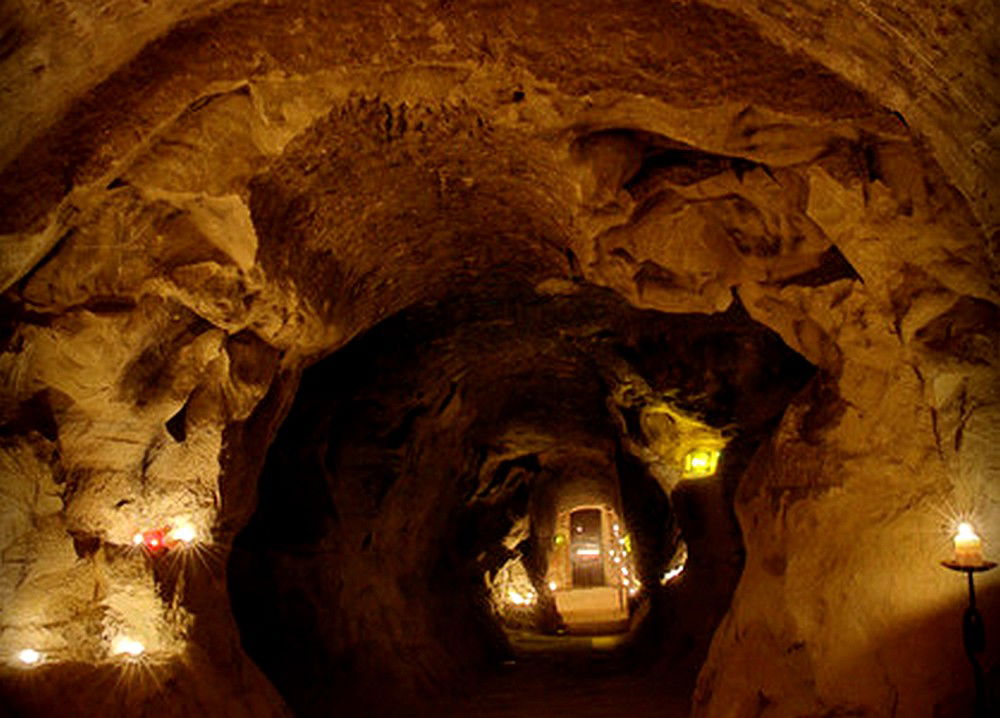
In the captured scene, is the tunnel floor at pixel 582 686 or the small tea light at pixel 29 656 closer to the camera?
the small tea light at pixel 29 656

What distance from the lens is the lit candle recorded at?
136 inches

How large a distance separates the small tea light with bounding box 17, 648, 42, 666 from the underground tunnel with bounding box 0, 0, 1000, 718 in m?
0.05

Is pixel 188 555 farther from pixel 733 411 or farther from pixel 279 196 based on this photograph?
pixel 733 411

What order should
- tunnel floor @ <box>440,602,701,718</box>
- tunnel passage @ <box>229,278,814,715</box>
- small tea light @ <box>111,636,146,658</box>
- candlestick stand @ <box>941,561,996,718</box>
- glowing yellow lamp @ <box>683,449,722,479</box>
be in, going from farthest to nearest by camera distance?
glowing yellow lamp @ <box>683,449,722,479</box> < tunnel floor @ <box>440,602,701,718</box> < tunnel passage @ <box>229,278,814,715</box> < small tea light @ <box>111,636,146,658</box> < candlestick stand @ <box>941,561,996,718</box>

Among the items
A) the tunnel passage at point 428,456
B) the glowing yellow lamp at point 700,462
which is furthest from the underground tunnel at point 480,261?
the glowing yellow lamp at point 700,462

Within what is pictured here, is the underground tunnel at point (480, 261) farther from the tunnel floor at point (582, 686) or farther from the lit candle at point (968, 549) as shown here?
the tunnel floor at point (582, 686)

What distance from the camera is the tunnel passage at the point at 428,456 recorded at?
8.23 meters

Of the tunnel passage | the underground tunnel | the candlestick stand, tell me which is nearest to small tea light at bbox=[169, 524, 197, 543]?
the underground tunnel

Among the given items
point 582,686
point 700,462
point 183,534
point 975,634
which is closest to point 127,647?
point 183,534

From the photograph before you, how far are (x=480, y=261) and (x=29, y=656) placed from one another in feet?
13.2

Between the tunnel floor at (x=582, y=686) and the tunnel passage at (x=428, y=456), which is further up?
the tunnel passage at (x=428, y=456)

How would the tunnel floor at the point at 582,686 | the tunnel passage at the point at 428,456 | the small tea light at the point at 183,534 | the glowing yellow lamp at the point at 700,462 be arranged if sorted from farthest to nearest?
the glowing yellow lamp at the point at 700,462, the tunnel floor at the point at 582,686, the tunnel passage at the point at 428,456, the small tea light at the point at 183,534

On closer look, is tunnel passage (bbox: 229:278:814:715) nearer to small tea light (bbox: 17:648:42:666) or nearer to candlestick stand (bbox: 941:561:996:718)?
small tea light (bbox: 17:648:42:666)

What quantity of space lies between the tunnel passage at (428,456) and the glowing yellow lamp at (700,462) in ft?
0.89
